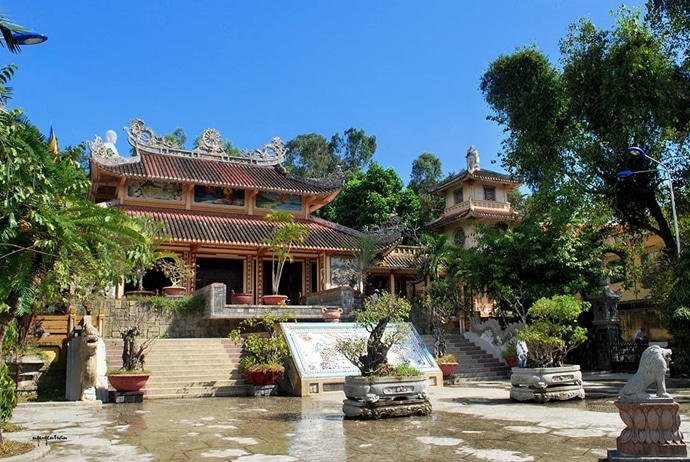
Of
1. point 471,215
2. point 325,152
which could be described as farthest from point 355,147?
point 471,215

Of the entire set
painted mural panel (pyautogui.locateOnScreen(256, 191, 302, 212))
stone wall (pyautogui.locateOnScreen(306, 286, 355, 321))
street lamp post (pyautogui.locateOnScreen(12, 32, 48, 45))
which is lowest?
stone wall (pyautogui.locateOnScreen(306, 286, 355, 321))

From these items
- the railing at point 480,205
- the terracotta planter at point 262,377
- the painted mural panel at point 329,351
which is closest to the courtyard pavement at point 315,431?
the terracotta planter at point 262,377

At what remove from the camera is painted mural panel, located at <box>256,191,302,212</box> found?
25.7m

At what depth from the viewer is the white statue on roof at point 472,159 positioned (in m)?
32.9

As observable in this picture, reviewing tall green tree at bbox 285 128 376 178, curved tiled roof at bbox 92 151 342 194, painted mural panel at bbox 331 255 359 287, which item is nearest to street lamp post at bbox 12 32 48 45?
curved tiled roof at bbox 92 151 342 194

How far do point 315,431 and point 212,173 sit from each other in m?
18.4

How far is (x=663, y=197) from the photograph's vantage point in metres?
19.5

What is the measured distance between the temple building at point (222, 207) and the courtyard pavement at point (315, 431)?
11.2 meters

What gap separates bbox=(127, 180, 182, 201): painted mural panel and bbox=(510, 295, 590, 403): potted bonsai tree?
16.6m

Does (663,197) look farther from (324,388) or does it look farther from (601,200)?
(324,388)

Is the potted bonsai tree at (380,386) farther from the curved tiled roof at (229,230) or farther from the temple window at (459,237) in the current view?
the temple window at (459,237)

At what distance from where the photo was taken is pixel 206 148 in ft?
87.1

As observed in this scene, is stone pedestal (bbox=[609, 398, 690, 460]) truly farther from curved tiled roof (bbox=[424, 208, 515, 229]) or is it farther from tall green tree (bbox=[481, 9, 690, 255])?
curved tiled roof (bbox=[424, 208, 515, 229])

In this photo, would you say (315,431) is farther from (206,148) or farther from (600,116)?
(206,148)
